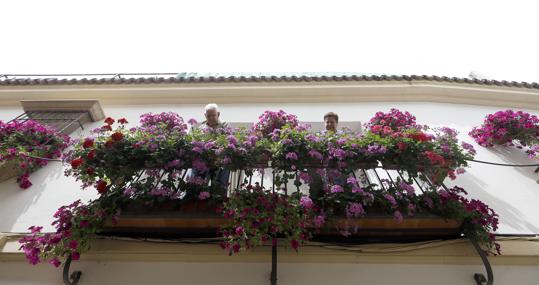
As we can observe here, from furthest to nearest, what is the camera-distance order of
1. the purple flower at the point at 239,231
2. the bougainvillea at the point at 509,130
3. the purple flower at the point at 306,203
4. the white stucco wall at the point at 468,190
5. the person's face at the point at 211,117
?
the bougainvillea at the point at 509,130 < the person's face at the point at 211,117 < the white stucco wall at the point at 468,190 < the purple flower at the point at 306,203 < the purple flower at the point at 239,231

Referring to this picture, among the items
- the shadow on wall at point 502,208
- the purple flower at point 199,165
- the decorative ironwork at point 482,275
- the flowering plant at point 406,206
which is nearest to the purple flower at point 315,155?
the flowering plant at point 406,206

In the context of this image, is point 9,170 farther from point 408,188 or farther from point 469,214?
point 469,214

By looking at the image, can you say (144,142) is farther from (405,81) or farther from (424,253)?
(405,81)

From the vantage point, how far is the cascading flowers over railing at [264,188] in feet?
9.21

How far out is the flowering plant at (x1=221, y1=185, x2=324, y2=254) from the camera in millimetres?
2688

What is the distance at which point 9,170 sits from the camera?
438cm

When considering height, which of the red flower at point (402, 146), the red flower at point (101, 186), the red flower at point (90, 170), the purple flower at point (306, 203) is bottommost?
the purple flower at point (306, 203)

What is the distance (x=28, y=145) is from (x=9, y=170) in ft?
1.84

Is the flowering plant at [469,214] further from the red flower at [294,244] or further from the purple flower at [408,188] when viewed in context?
the red flower at [294,244]

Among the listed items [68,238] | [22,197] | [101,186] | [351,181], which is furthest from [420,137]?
[22,197]

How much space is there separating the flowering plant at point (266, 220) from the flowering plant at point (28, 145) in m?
3.44

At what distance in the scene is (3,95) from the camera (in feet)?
22.1

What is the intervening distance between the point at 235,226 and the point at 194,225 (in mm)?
516

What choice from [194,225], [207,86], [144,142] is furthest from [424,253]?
[207,86]
